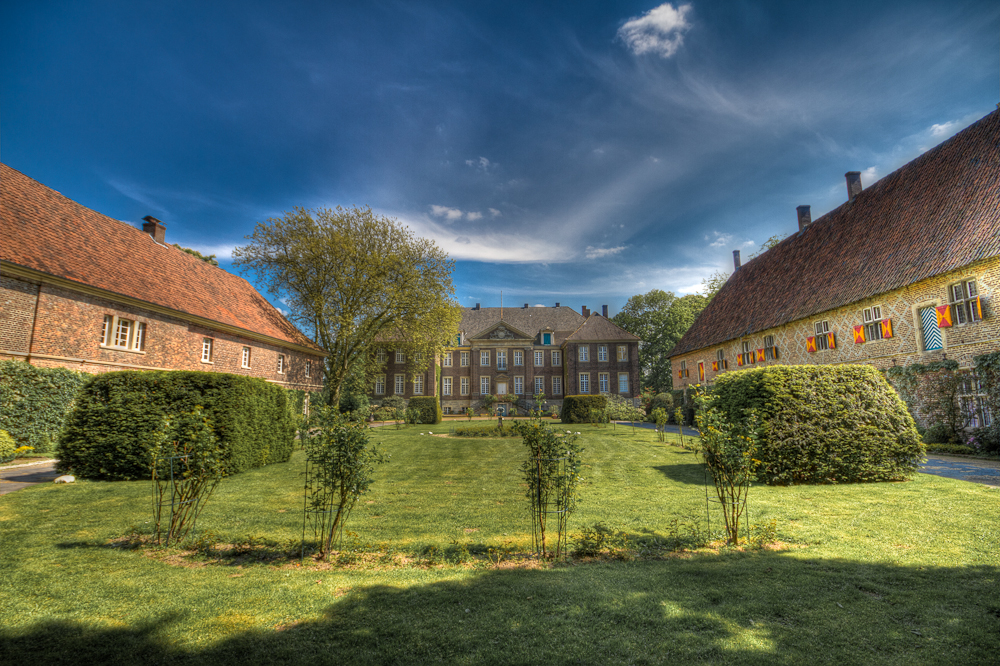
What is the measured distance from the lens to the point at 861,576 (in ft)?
13.6

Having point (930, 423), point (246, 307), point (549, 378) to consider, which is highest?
point (246, 307)

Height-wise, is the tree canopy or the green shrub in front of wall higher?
the tree canopy

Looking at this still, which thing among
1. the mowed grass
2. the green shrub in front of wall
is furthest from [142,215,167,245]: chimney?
the mowed grass

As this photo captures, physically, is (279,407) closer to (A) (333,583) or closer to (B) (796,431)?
(A) (333,583)

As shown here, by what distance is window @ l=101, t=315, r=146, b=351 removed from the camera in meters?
16.0

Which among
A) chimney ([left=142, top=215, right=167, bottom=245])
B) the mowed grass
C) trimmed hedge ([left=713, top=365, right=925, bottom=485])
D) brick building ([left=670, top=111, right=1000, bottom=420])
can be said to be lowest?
the mowed grass

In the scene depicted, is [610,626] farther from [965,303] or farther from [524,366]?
[524,366]

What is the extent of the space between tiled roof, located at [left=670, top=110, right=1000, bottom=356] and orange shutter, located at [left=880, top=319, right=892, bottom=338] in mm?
1002

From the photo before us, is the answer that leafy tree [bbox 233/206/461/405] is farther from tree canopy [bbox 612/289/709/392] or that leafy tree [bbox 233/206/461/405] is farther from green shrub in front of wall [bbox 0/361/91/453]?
tree canopy [bbox 612/289/709/392]

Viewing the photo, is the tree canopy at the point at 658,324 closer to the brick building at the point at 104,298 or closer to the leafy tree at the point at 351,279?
the leafy tree at the point at 351,279

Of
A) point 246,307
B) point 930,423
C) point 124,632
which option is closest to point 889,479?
point 930,423

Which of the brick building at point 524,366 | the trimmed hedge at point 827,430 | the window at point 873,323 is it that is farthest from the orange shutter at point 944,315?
the brick building at point 524,366

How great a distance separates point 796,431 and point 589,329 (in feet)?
108

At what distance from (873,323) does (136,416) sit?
22236mm
